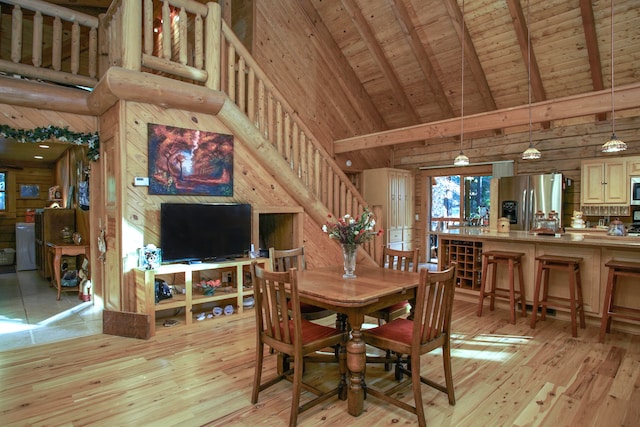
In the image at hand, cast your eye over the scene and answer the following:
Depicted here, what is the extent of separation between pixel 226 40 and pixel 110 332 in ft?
12.4

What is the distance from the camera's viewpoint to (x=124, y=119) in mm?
4059

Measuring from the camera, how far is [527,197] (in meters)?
6.66

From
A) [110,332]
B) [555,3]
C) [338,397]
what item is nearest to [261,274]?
[338,397]

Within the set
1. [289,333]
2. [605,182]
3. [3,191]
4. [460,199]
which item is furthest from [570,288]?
[3,191]

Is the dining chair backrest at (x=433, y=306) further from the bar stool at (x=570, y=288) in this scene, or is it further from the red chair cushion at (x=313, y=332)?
the bar stool at (x=570, y=288)

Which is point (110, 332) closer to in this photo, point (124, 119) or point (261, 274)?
point (124, 119)

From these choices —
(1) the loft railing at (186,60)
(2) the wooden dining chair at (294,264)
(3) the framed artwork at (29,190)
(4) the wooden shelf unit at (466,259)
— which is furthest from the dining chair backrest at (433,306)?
(3) the framed artwork at (29,190)

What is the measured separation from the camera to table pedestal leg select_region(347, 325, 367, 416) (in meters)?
2.42

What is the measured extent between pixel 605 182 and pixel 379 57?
15.0 ft

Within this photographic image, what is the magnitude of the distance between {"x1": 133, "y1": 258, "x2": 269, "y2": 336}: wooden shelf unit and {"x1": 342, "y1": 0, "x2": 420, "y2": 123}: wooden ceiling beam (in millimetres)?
4919

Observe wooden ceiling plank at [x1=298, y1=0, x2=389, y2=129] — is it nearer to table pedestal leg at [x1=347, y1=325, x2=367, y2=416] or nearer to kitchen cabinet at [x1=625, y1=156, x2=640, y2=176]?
kitchen cabinet at [x1=625, y1=156, x2=640, y2=176]

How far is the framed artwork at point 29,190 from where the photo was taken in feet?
28.0

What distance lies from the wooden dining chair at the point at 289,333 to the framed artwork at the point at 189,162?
2387mm

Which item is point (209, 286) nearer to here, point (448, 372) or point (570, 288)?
point (448, 372)
